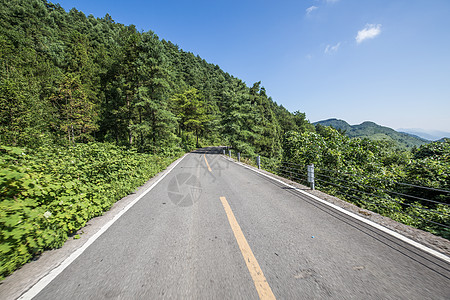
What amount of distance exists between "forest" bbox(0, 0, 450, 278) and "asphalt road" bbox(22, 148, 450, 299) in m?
1.00

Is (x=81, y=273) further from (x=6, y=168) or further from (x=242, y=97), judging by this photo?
(x=242, y=97)

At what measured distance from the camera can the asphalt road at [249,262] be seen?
185 centimetres

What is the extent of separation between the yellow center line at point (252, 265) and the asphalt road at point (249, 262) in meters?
0.01

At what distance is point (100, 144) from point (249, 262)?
8.92 m

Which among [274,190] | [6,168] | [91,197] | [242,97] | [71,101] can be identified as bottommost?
[274,190]

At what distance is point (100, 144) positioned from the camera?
27.0ft

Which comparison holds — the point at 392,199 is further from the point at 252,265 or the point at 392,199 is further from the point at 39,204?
the point at 39,204

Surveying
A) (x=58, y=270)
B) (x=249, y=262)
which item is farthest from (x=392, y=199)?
(x=58, y=270)

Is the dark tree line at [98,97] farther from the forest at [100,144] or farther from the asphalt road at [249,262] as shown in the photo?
the asphalt road at [249,262]

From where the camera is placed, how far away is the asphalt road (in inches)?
72.8

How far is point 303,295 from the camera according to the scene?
1.78m

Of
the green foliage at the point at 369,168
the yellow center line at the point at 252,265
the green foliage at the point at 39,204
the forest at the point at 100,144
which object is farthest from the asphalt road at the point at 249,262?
the green foliage at the point at 369,168

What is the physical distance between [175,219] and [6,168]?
2.88m

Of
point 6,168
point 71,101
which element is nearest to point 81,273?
point 6,168
